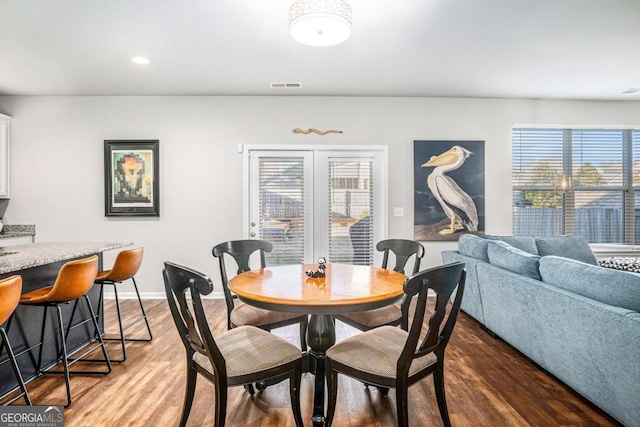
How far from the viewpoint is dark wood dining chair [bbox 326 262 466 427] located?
1.38m

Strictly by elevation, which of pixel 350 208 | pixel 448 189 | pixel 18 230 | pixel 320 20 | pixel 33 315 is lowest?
pixel 33 315

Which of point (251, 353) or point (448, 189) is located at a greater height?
point (448, 189)

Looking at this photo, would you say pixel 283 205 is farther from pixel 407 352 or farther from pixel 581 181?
pixel 581 181

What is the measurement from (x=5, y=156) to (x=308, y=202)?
12.4ft

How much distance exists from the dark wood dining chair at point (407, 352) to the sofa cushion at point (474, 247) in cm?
179

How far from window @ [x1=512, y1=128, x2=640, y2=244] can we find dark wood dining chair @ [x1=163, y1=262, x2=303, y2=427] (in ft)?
13.1

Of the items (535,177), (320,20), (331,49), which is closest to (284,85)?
(331,49)

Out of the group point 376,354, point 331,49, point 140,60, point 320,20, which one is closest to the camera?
point 376,354

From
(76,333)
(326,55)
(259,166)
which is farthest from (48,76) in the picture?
(326,55)

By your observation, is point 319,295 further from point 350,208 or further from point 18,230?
point 18,230

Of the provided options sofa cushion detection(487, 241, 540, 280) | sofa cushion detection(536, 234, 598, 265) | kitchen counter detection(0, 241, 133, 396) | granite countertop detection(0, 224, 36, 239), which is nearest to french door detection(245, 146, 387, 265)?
sofa cushion detection(487, 241, 540, 280)

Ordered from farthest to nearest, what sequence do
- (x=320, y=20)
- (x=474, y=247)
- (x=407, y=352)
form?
(x=474, y=247)
(x=320, y=20)
(x=407, y=352)

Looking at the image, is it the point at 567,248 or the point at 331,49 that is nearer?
the point at 331,49

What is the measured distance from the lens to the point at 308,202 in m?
4.20
